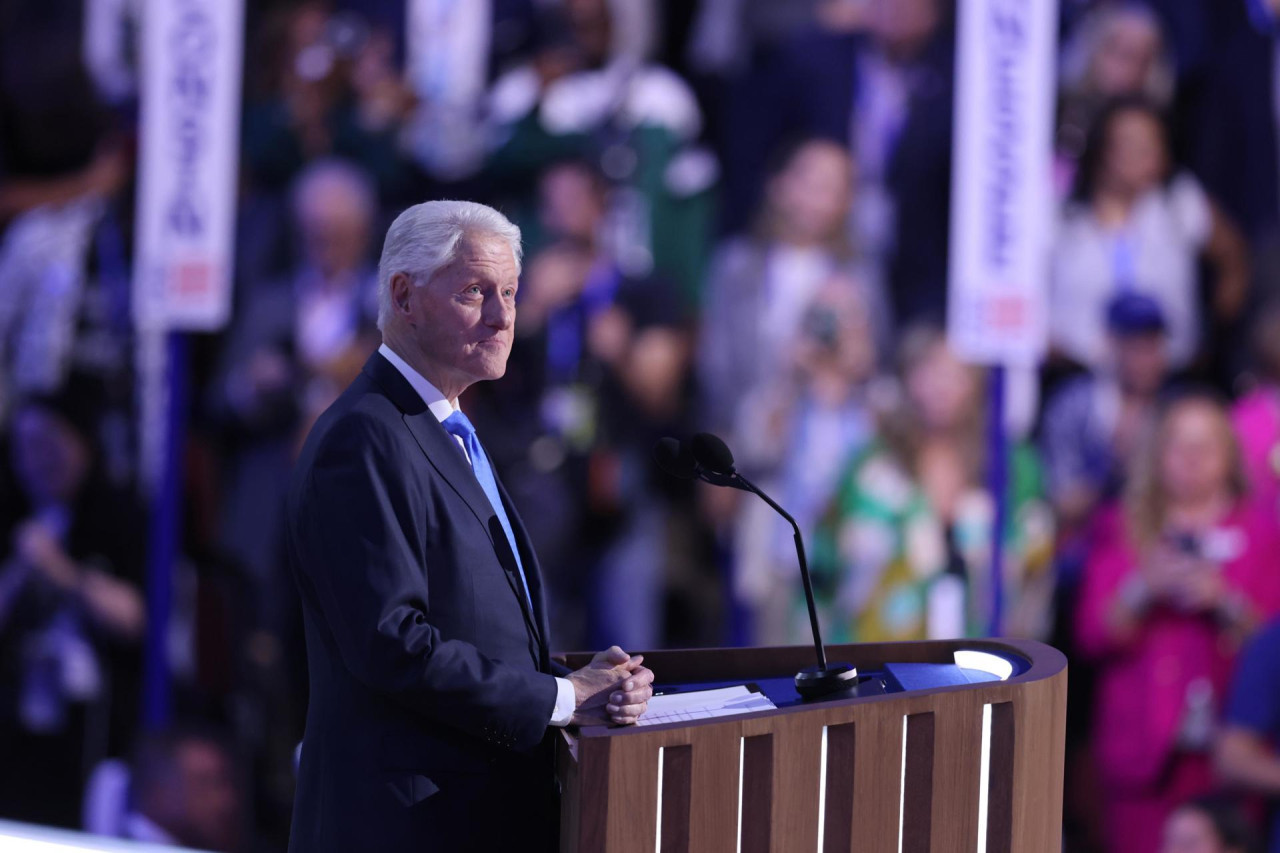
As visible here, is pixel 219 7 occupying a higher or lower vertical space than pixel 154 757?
higher

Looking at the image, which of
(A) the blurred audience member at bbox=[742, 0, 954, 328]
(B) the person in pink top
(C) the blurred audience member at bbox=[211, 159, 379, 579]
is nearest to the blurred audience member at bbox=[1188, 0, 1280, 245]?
(B) the person in pink top

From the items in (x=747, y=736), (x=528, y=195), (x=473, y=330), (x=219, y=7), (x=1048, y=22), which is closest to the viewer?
(x=747, y=736)

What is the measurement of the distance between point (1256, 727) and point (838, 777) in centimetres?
237

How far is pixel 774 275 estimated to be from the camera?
3850 millimetres

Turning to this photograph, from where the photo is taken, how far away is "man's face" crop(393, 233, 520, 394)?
143 centimetres

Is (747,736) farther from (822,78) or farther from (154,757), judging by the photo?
(154,757)

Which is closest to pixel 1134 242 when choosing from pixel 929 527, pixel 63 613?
pixel 929 527

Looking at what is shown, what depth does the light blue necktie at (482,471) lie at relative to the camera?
57.4 inches

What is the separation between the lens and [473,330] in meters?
1.44

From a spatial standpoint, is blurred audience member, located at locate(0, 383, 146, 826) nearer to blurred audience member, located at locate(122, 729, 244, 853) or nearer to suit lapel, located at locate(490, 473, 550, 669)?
blurred audience member, located at locate(122, 729, 244, 853)

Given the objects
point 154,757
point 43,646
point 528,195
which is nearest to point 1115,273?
point 528,195

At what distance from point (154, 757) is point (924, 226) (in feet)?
9.75

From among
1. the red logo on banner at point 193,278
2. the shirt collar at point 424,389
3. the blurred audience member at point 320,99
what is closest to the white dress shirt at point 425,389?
the shirt collar at point 424,389

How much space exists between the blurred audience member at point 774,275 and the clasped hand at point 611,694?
249 centimetres
